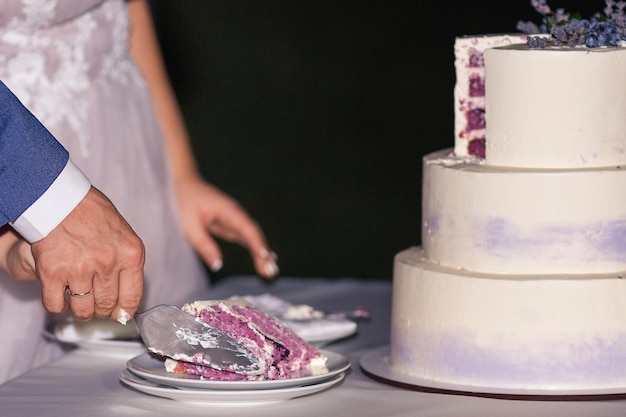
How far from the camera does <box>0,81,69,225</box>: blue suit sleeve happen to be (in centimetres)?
157

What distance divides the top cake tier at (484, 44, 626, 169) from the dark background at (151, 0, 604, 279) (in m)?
5.52

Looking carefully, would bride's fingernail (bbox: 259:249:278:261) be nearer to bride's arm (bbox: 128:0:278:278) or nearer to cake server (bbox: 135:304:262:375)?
bride's arm (bbox: 128:0:278:278)

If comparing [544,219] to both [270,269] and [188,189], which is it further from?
[188,189]

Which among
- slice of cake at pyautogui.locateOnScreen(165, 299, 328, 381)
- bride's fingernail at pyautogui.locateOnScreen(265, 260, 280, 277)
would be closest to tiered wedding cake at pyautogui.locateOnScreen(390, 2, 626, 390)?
slice of cake at pyautogui.locateOnScreen(165, 299, 328, 381)

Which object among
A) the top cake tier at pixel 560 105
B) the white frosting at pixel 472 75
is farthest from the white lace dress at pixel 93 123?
the top cake tier at pixel 560 105

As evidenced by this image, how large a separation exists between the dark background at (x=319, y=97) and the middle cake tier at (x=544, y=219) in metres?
5.53

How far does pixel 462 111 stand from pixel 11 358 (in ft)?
3.01

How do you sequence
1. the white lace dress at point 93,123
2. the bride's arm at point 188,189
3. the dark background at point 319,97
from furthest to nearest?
the dark background at point 319,97, the bride's arm at point 188,189, the white lace dress at point 93,123

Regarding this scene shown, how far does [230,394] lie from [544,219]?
51cm

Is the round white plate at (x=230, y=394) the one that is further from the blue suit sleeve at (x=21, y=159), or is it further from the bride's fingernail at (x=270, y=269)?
the bride's fingernail at (x=270, y=269)

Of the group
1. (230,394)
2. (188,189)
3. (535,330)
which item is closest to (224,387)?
(230,394)

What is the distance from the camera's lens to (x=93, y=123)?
2410mm

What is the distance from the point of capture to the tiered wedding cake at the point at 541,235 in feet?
5.49

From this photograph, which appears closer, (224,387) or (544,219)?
(224,387)
